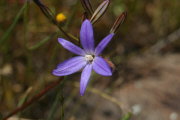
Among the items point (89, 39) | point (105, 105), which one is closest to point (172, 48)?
point (105, 105)

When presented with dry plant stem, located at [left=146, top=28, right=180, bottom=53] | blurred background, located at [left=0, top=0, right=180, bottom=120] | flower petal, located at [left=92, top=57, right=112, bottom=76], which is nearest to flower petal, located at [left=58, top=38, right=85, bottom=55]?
flower petal, located at [left=92, top=57, right=112, bottom=76]

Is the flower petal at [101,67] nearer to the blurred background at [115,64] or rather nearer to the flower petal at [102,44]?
the flower petal at [102,44]

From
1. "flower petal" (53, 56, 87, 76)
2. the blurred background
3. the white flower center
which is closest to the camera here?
"flower petal" (53, 56, 87, 76)

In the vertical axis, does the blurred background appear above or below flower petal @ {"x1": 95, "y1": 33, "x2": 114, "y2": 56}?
below

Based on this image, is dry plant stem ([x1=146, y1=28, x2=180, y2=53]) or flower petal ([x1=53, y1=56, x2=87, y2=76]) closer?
flower petal ([x1=53, y1=56, x2=87, y2=76])

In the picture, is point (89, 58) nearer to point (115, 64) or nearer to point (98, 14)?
point (98, 14)

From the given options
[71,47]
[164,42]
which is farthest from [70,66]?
[164,42]

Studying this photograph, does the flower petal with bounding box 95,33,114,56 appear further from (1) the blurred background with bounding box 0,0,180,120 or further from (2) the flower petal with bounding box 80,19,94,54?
(1) the blurred background with bounding box 0,0,180,120
